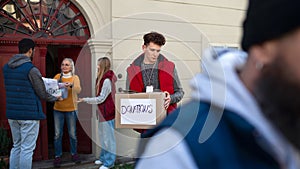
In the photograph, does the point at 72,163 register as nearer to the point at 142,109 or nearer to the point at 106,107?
the point at 106,107

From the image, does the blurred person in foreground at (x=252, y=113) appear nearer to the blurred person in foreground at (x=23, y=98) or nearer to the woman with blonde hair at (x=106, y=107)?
the woman with blonde hair at (x=106, y=107)

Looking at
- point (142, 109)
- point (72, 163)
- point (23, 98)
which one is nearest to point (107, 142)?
point (72, 163)

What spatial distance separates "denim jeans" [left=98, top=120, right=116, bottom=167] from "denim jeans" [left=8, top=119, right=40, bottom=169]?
959mm

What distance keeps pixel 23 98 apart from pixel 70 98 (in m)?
1.08

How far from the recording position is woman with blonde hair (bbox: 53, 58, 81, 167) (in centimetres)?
525

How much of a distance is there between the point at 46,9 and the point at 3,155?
2.21 metres

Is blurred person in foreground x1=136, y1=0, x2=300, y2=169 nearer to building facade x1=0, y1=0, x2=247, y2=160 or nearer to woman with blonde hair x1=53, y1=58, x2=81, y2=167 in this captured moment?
building facade x1=0, y1=0, x2=247, y2=160

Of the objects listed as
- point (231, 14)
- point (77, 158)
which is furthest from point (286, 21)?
point (231, 14)

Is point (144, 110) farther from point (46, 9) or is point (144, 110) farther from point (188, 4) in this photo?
point (188, 4)

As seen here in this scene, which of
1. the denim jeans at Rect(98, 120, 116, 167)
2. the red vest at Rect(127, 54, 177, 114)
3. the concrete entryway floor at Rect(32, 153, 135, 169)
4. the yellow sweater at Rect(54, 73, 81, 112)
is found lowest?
the concrete entryway floor at Rect(32, 153, 135, 169)

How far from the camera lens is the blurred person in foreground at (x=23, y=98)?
4.32m

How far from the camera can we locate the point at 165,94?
10.9 ft

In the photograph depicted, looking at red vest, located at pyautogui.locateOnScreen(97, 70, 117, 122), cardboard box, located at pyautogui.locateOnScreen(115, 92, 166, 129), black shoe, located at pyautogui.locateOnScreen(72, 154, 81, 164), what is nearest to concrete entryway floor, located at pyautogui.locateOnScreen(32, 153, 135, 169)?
black shoe, located at pyautogui.locateOnScreen(72, 154, 81, 164)

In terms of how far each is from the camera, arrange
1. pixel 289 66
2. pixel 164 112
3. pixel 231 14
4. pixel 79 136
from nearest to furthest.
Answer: pixel 289 66
pixel 164 112
pixel 79 136
pixel 231 14
